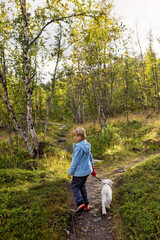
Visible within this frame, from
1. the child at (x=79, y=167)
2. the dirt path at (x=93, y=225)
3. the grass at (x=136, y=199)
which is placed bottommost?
the dirt path at (x=93, y=225)

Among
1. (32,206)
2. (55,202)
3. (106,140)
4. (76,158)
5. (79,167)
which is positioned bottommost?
(55,202)

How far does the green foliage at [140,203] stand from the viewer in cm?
302

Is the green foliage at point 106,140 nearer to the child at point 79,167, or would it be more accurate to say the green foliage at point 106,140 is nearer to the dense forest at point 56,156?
the dense forest at point 56,156

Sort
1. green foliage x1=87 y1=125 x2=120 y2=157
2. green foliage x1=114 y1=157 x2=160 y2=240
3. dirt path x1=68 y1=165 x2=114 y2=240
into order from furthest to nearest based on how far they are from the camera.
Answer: green foliage x1=87 y1=125 x2=120 y2=157, dirt path x1=68 y1=165 x2=114 y2=240, green foliage x1=114 y1=157 x2=160 y2=240

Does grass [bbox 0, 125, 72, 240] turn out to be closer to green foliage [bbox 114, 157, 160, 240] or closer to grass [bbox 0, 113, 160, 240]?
grass [bbox 0, 113, 160, 240]

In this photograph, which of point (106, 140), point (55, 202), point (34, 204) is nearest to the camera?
point (34, 204)

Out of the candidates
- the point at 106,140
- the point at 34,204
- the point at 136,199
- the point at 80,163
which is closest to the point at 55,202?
the point at 34,204

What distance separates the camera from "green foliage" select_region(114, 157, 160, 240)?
3.02 m

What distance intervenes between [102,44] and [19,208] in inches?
411

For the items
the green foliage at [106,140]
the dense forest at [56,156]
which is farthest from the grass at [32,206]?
the green foliage at [106,140]

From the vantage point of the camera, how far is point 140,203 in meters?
3.78

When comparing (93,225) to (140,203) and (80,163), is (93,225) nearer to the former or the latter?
(140,203)

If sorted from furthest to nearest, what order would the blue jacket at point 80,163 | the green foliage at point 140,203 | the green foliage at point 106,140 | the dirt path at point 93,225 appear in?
the green foliage at point 106,140
the blue jacket at point 80,163
the dirt path at point 93,225
the green foliage at point 140,203

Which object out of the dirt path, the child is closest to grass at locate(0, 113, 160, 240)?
the dirt path
